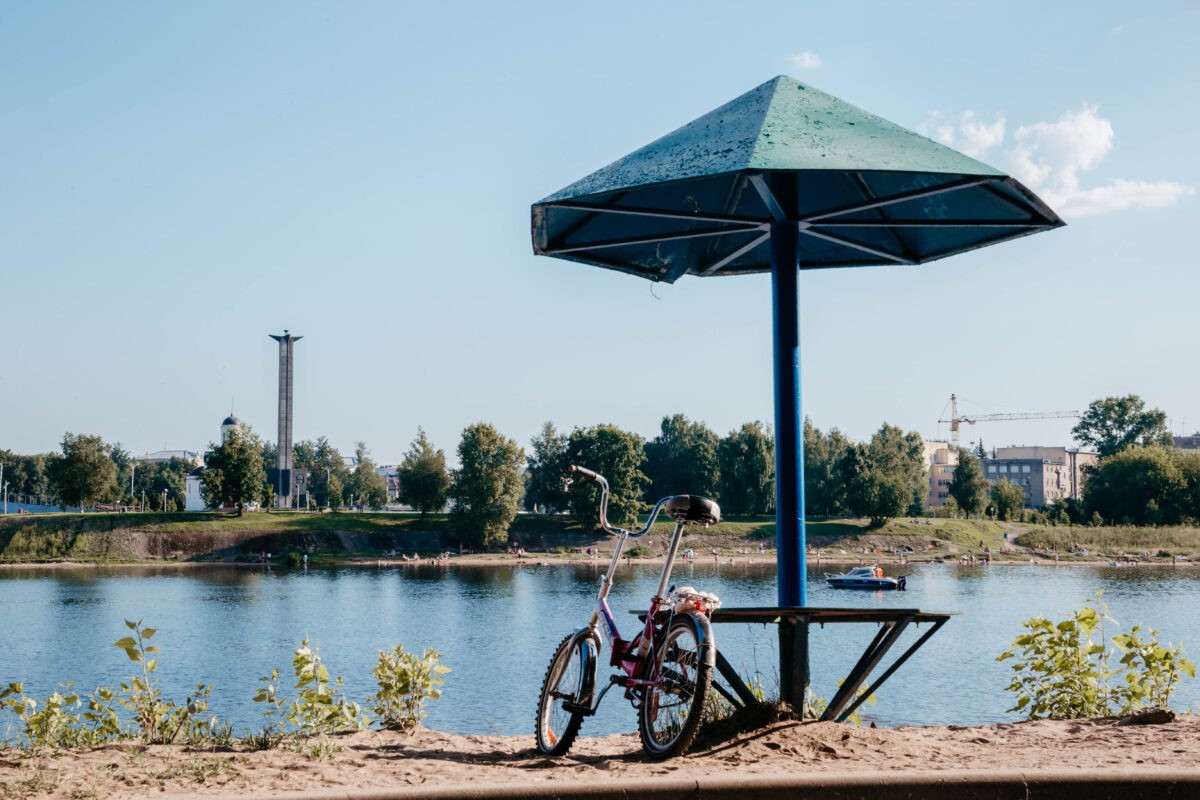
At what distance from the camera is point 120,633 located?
40.4 m

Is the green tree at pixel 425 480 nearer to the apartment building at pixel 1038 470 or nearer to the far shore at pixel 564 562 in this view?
the far shore at pixel 564 562

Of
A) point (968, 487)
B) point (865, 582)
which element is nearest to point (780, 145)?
point (865, 582)

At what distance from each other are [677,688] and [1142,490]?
378 ft

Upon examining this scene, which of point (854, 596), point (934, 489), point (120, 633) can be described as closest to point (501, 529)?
point (854, 596)

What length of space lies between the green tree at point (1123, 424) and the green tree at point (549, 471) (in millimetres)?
78409

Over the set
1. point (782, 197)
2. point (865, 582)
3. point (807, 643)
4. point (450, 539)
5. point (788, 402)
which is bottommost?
point (865, 582)

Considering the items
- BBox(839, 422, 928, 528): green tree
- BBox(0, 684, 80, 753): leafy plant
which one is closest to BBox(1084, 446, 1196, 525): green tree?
BBox(839, 422, 928, 528): green tree

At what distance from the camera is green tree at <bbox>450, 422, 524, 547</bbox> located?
87812 millimetres

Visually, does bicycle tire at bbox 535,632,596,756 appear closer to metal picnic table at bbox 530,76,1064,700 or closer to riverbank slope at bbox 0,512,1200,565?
metal picnic table at bbox 530,76,1064,700

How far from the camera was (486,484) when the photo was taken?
8744 centimetres

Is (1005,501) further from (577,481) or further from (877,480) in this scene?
(577,481)

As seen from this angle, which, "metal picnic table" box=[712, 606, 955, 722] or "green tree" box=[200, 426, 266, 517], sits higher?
"green tree" box=[200, 426, 266, 517]

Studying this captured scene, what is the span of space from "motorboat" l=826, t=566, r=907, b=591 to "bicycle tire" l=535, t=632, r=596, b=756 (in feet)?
203

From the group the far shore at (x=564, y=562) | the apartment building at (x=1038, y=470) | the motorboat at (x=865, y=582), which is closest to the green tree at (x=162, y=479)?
the far shore at (x=564, y=562)
